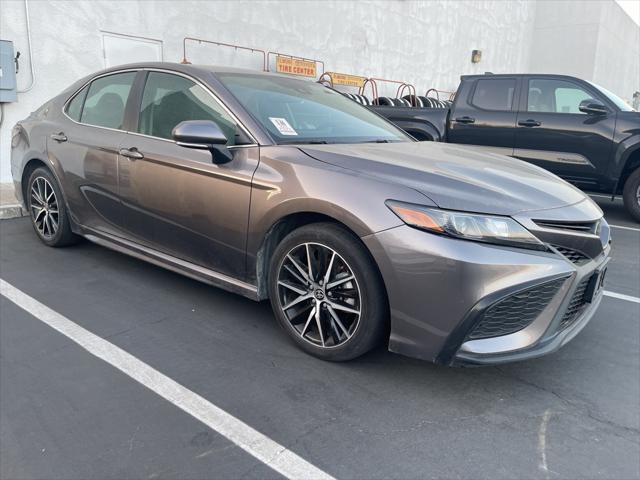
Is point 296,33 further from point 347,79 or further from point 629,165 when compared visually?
point 629,165

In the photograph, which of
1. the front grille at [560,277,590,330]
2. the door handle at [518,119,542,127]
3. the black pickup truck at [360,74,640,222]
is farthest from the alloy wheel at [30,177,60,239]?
the door handle at [518,119,542,127]

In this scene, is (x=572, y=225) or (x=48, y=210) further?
(x=48, y=210)

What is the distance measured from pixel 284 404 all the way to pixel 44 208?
10.8 feet

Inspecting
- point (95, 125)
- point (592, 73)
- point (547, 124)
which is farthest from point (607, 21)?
point (95, 125)

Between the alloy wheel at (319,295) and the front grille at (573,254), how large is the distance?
1003 mm

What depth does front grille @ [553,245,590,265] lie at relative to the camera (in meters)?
2.49

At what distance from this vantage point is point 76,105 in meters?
4.32

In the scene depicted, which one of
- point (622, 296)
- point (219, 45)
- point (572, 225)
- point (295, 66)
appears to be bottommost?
point (622, 296)

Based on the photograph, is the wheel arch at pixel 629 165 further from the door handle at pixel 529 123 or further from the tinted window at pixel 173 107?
the tinted window at pixel 173 107

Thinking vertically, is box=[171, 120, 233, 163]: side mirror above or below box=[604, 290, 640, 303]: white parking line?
above

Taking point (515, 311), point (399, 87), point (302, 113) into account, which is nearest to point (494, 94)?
point (302, 113)

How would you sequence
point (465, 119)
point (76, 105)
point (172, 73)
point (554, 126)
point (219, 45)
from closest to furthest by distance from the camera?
point (172, 73)
point (76, 105)
point (554, 126)
point (465, 119)
point (219, 45)

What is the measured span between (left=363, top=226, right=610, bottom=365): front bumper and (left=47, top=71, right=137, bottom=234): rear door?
2.26 meters

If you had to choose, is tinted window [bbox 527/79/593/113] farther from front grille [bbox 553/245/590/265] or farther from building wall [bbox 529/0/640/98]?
building wall [bbox 529/0/640/98]
